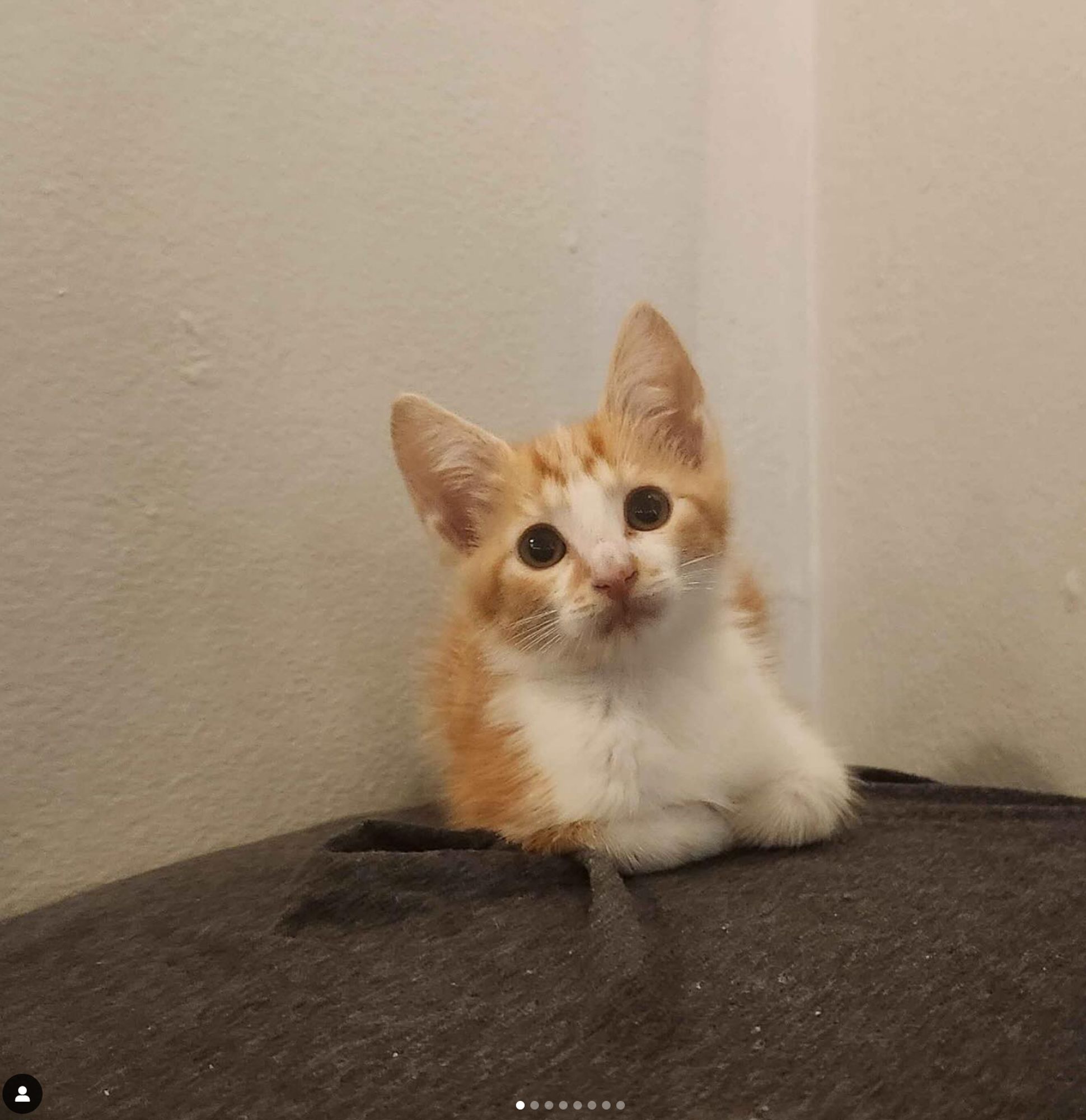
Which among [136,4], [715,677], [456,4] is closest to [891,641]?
[715,677]

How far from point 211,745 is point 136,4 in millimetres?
654

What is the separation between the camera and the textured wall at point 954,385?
0.87m

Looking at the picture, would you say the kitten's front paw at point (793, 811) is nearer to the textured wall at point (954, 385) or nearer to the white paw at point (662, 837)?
the white paw at point (662, 837)

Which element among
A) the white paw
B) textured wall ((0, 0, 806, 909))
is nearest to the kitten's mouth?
the white paw

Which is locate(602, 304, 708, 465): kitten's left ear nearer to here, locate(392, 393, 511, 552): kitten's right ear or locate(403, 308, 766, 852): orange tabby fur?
locate(403, 308, 766, 852): orange tabby fur

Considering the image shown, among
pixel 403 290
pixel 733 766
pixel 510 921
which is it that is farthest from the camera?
pixel 403 290

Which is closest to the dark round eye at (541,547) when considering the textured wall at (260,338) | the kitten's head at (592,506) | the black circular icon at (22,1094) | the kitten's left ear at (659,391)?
the kitten's head at (592,506)

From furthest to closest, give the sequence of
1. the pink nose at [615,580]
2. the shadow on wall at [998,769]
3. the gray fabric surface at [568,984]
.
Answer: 1. the shadow on wall at [998,769]
2. the pink nose at [615,580]
3. the gray fabric surface at [568,984]

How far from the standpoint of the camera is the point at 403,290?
3.21 feet

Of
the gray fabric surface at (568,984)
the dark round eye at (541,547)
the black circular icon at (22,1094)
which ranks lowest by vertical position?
the black circular icon at (22,1094)

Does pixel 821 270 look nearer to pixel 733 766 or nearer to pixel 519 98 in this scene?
pixel 519 98

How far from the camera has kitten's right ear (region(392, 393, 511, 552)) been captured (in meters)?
0.77

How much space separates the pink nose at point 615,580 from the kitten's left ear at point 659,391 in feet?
0.61

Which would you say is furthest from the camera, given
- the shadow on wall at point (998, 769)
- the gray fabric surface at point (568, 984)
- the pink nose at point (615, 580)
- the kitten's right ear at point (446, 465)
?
the shadow on wall at point (998, 769)
